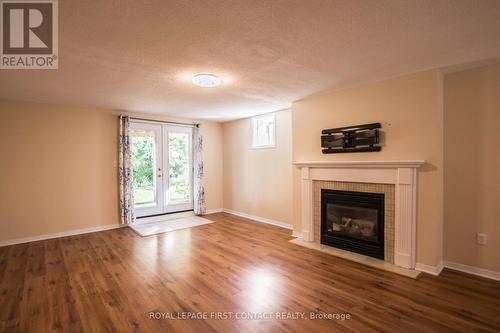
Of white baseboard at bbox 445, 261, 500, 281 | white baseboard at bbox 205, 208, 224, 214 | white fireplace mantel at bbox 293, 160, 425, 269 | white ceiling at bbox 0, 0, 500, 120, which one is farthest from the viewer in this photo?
white baseboard at bbox 205, 208, 224, 214

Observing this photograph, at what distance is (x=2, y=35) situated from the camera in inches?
81.9

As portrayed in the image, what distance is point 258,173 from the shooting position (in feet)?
18.4

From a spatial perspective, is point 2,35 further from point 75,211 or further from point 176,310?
point 75,211

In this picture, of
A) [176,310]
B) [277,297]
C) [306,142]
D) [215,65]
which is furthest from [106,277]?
[306,142]

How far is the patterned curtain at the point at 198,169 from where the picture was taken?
19.9 ft

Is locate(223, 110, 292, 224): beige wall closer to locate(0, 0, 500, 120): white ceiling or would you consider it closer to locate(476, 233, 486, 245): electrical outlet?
locate(0, 0, 500, 120): white ceiling

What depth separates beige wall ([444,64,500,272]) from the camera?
2715 mm

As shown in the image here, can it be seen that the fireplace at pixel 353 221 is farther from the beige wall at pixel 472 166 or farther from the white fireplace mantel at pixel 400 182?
the beige wall at pixel 472 166

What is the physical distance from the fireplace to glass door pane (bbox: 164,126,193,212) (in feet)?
11.8

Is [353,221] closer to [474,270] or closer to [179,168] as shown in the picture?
[474,270]

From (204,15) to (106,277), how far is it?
2.96 meters


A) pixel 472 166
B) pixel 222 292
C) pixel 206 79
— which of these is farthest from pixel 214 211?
pixel 472 166

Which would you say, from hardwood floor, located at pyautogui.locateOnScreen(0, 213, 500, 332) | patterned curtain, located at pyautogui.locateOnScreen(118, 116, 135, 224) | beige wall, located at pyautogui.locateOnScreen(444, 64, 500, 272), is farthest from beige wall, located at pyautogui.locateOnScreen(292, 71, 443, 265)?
patterned curtain, located at pyautogui.locateOnScreen(118, 116, 135, 224)

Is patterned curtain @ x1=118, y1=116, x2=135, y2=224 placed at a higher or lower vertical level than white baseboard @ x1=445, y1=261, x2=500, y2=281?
higher
